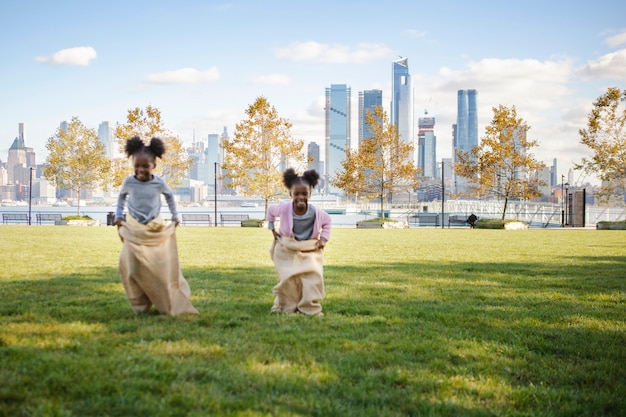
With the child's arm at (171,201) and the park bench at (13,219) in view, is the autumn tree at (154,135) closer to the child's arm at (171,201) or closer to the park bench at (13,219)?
→ the park bench at (13,219)

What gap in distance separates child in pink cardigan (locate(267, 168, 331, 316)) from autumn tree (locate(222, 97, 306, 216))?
33.6m

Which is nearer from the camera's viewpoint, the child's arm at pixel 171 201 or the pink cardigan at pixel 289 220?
the child's arm at pixel 171 201

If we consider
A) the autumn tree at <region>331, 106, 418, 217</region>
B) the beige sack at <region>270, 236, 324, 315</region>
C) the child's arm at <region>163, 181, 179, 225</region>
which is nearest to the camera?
the child's arm at <region>163, 181, 179, 225</region>

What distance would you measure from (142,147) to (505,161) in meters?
42.7

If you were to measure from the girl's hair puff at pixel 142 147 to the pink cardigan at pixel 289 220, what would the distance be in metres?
1.53

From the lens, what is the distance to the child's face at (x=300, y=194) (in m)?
6.92

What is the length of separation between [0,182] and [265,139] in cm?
18143

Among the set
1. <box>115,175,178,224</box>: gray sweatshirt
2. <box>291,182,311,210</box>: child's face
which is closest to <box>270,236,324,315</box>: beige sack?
<box>291,182,311,210</box>: child's face

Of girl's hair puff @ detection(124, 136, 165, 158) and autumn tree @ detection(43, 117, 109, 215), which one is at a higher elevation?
autumn tree @ detection(43, 117, 109, 215)

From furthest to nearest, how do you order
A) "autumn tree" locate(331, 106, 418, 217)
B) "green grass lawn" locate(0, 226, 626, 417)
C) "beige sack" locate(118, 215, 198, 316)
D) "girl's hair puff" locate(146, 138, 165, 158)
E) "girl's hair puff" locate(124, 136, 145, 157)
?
"autumn tree" locate(331, 106, 418, 217) < "girl's hair puff" locate(146, 138, 165, 158) < "girl's hair puff" locate(124, 136, 145, 157) < "beige sack" locate(118, 215, 198, 316) < "green grass lawn" locate(0, 226, 626, 417)

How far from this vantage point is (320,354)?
5.11 metres

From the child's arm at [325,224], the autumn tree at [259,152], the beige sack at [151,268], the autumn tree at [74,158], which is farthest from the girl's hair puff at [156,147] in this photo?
the autumn tree at [74,158]

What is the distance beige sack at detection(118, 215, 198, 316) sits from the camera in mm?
6297

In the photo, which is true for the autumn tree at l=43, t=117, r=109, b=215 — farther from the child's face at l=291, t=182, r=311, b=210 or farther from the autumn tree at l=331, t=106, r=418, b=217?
the child's face at l=291, t=182, r=311, b=210
